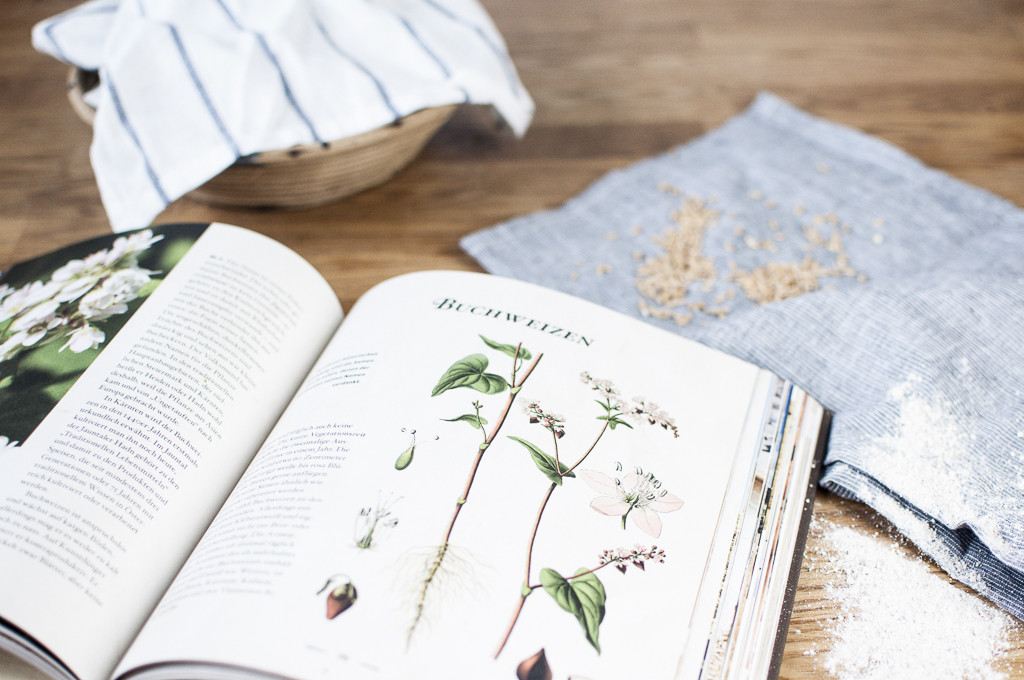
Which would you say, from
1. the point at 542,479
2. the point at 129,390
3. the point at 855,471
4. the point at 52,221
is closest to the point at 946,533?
the point at 855,471

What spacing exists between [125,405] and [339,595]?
0.16 meters

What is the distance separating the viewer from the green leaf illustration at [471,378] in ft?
1.22

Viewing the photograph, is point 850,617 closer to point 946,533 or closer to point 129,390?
point 946,533

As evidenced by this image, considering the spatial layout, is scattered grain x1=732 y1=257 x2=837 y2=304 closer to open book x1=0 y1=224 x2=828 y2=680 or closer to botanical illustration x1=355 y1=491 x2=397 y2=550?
open book x1=0 y1=224 x2=828 y2=680

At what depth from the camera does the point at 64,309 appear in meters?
0.40

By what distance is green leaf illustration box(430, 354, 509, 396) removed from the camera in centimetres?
37

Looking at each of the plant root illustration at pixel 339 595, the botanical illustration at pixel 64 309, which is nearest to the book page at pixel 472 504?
the plant root illustration at pixel 339 595

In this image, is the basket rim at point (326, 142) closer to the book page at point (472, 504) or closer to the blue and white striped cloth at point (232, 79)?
the blue and white striped cloth at point (232, 79)

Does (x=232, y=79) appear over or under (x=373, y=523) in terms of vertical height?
over

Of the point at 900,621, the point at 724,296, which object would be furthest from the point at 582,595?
the point at 724,296

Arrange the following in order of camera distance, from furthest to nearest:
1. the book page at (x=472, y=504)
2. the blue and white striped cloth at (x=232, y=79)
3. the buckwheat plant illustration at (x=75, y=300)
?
1. the blue and white striped cloth at (x=232, y=79)
2. the buckwheat plant illustration at (x=75, y=300)
3. the book page at (x=472, y=504)

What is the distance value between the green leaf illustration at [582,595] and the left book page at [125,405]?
0.18 m

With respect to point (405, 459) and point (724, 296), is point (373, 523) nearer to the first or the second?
point (405, 459)

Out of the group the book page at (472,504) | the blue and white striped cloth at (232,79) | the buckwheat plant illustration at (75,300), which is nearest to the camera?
the book page at (472,504)
